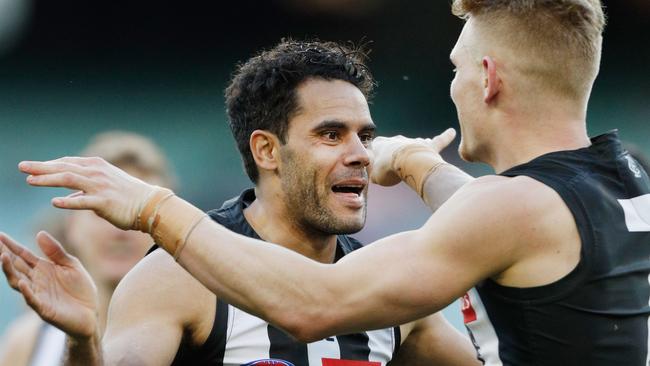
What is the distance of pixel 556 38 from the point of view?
2787mm

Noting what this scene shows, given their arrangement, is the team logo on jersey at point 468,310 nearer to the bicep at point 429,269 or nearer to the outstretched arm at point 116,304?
the bicep at point 429,269

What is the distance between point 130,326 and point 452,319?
4364 millimetres

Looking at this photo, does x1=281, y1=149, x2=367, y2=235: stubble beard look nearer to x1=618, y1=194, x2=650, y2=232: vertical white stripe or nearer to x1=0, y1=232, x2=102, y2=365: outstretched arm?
x1=0, y1=232, x2=102, y2=365: outstretched arm

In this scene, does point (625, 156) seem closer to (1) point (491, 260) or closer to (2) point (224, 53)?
(1) point (491, 260)

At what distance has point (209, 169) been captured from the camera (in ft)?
25.6

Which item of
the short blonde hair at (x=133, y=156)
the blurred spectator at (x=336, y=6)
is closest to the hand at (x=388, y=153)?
the short blonde hair at (x=133, y=156)

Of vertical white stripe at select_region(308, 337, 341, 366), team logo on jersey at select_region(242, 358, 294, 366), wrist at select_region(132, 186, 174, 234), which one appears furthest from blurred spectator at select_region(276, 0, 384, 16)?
wrist at select_region(132, 186, 174, 234)

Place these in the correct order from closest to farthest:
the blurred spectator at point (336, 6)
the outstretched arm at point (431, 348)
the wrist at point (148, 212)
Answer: the wrist at point (148, 212), the outstretched arm at point (431, 348), the blurred spectator at point (336, 6)

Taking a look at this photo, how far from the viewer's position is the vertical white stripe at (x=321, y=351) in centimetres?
337

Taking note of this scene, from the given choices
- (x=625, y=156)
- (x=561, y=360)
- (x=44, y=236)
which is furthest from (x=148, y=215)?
(x=625, y=156)

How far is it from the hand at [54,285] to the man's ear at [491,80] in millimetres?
1296

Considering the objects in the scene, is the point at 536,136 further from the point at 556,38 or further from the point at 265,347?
the point at 265,347

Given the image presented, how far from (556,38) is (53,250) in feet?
5.19

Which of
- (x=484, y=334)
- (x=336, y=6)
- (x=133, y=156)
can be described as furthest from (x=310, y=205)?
(x=336, y=6)
